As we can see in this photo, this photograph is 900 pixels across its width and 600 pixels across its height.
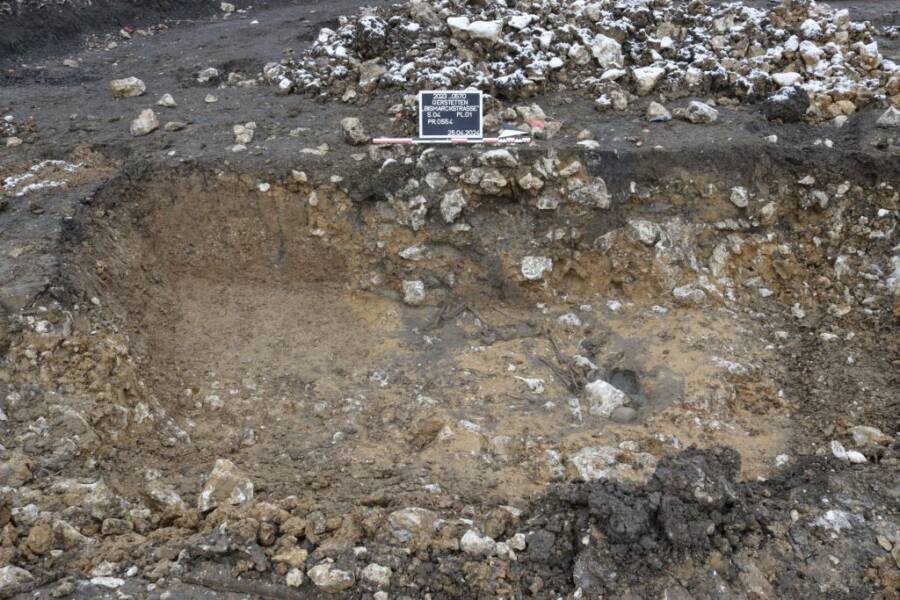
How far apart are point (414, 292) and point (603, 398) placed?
6.14 feet

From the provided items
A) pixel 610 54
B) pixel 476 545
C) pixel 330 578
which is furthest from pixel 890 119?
pixel 330 578

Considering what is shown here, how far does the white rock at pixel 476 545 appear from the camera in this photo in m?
3.54

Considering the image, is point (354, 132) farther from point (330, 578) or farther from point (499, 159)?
point (330, 578)

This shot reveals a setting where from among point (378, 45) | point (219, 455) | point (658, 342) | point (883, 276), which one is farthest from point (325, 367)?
point (883, 276)

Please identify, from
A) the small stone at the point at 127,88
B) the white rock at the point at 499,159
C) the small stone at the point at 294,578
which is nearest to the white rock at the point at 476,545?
the small stone at the point at 294,578

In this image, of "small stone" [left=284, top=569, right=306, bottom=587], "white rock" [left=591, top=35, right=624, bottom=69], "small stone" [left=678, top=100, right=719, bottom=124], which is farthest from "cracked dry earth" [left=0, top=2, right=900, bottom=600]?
"white rock" [left=591, top=35, right=624, bottom=69]

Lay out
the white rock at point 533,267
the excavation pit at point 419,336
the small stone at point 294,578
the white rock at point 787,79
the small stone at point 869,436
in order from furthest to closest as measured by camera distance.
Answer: the white rock at point 787,79
the white rock at point 533,267
the excavation pit at point 419,336
the small stone at point 869,436
the small stone at point 294,578

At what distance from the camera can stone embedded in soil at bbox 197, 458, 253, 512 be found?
155 inches

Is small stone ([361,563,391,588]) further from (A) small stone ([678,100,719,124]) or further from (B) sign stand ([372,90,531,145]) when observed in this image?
(A) small stone ([678,100,719,124])

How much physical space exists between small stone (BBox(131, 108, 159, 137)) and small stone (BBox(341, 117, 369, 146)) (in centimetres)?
179

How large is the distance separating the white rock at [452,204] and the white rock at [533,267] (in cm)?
69

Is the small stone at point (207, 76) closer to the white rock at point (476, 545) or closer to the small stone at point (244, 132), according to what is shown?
the small stone at point (244, 132)

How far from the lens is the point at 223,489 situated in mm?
4008

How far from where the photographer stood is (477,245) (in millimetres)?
6012
